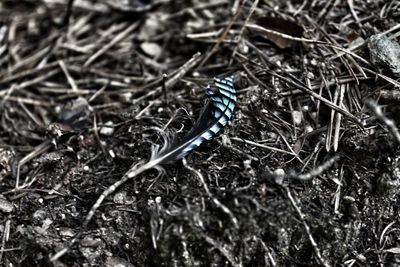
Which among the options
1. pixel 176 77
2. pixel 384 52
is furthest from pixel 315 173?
pixel 176 77

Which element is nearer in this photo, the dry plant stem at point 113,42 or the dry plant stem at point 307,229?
the dry plant stem at point 307,229

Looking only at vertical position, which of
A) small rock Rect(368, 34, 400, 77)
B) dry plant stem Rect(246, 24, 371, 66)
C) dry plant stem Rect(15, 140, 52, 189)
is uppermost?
small rock Rect(368, 34, 400, 77)

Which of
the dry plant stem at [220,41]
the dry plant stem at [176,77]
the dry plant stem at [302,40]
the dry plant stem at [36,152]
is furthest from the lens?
the dry plant stem at [220,41]

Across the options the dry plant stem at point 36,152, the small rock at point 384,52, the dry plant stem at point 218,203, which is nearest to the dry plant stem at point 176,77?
the dry plant stem at point 36,152

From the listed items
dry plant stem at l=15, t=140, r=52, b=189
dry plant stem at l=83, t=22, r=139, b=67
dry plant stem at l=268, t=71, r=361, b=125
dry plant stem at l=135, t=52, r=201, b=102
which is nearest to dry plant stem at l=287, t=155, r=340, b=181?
dry plant stem at l=268, t=71, r=361, b=125

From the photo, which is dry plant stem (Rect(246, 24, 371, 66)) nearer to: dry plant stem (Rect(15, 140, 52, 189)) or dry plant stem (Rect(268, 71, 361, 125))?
dry plant stem (Rect(268, 71, 361, 125))

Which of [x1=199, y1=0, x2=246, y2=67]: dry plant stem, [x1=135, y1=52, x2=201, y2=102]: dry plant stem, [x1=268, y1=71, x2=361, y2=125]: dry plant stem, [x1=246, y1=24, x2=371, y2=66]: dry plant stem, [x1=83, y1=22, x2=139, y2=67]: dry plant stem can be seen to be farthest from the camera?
[x1=83, y1=22, x2=139, y2=67]: dry plant stem

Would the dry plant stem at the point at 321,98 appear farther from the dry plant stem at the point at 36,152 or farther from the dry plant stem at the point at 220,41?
the dry plant stem at the point at 36,152

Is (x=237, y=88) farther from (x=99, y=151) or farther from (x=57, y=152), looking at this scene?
(x=57, y=152)
